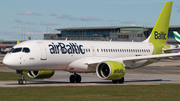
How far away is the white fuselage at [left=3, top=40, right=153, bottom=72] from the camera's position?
29969 mm

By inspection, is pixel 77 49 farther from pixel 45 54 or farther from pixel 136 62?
pixel 136 62

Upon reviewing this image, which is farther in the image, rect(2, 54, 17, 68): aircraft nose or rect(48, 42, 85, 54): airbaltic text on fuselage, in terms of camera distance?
rect(48, 42, 85, 54): airbaltic text on fuselage

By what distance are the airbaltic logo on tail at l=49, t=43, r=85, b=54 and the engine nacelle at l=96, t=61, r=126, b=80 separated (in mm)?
2841

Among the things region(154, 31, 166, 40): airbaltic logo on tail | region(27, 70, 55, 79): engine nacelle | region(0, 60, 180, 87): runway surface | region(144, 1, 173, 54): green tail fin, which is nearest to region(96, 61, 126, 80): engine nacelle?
region(0, 60, 180, 87): runway surface

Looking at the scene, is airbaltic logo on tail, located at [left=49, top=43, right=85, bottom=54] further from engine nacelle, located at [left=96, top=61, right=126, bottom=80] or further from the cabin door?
engine nacelle, located at [left=96, top=61, right=126, bottom=80]

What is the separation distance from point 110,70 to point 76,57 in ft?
13.6

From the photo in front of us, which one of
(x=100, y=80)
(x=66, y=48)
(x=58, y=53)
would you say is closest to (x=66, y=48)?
(x=66, y=48)

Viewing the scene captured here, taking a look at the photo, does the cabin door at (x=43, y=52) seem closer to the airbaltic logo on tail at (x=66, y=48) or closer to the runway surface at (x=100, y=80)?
the airbaltic logo on tail at (x=66, y=48)

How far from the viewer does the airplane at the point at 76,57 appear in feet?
99.9

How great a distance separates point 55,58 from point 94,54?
5191mm

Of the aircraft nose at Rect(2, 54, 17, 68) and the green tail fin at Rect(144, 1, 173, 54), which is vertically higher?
the green tail fin at Rect(144, 1, 173, 54)

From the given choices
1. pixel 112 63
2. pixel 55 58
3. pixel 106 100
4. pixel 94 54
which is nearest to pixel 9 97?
pixel 106 100

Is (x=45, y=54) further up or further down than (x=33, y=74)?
further up

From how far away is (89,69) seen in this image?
34469mm
